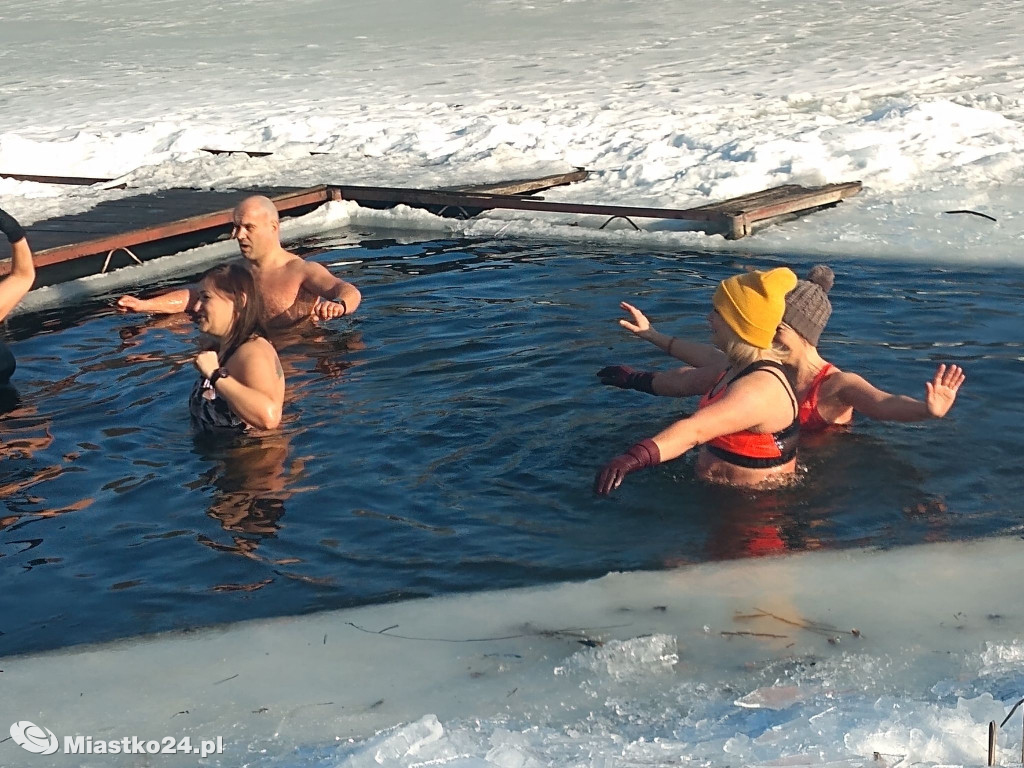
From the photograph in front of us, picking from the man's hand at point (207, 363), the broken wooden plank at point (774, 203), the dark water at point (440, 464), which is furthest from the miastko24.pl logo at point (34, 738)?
the broken wooden plank at point (774, 203)

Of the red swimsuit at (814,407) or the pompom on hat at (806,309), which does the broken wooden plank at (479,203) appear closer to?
the red swimsuit at (814,407)

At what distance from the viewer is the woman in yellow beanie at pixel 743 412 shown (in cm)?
495

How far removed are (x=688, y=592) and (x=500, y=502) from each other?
1295 mm

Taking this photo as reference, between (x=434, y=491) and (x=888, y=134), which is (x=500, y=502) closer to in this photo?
(x=434, y=491)

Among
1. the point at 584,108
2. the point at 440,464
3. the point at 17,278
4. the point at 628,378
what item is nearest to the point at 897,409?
the point at 628,378

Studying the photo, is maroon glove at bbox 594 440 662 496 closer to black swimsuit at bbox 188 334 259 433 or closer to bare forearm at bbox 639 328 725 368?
bare forearm at bbox 639 328 725 368

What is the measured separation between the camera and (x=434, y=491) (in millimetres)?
5707

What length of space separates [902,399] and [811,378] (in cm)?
52

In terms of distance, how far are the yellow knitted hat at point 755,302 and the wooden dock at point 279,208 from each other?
16.1 feet

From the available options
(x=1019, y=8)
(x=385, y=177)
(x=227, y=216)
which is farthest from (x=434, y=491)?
(x=1019, y=8)

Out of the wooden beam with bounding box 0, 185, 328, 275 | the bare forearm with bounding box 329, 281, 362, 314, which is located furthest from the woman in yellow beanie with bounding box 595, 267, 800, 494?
the wooden beam with bounding box 0, 185, 328, 275

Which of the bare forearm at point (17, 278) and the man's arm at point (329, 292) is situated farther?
the man's arm at point (329, 292)

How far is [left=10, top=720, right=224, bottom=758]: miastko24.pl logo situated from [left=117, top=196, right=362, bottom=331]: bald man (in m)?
4.59

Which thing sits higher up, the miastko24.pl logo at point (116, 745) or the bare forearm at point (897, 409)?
the bare forearm at point (897, 409)
